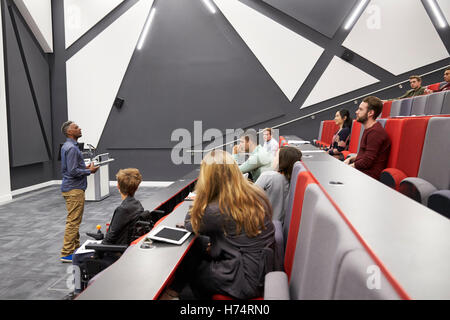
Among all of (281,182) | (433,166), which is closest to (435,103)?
(433,166)

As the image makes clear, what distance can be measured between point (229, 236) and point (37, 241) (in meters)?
2.34

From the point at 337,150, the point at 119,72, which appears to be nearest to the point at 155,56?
the point at 119,72

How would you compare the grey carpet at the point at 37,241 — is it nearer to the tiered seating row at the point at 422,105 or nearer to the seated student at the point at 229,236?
the seated student at the point at 229,236

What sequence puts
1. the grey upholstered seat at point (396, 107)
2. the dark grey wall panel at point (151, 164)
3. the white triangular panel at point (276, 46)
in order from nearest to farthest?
the grey upholstered seat at point (396, 107), the white triangular panel at point (276, 46), the dark grey wall panel at point (151, 164)

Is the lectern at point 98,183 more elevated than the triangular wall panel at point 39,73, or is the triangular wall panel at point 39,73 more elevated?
the triangular wall panel at point 39,73

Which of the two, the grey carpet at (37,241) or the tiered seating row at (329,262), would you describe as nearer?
the tiered seating row at (329,262)

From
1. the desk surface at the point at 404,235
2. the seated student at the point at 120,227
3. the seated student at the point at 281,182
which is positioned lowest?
the seated student at the point at 120,227

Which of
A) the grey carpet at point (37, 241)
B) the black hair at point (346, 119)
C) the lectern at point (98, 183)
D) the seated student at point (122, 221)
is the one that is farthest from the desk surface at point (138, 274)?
the lectern at point (98, 183)

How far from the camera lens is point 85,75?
5.16 metres

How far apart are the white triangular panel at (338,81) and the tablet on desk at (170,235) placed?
3.94 meters

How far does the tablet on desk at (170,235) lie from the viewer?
1211 mm

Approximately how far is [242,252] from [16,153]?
446 cm

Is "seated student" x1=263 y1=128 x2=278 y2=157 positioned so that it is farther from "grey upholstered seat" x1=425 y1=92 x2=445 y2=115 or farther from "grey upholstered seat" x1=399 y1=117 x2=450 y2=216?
"grey upholstered seat" x1=399 y1=117 x2=450 y2=216

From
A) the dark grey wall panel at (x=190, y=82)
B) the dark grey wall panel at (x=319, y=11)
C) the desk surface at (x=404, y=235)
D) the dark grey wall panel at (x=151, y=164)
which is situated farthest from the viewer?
the dark grey wall panel at (x=151, y=164)
